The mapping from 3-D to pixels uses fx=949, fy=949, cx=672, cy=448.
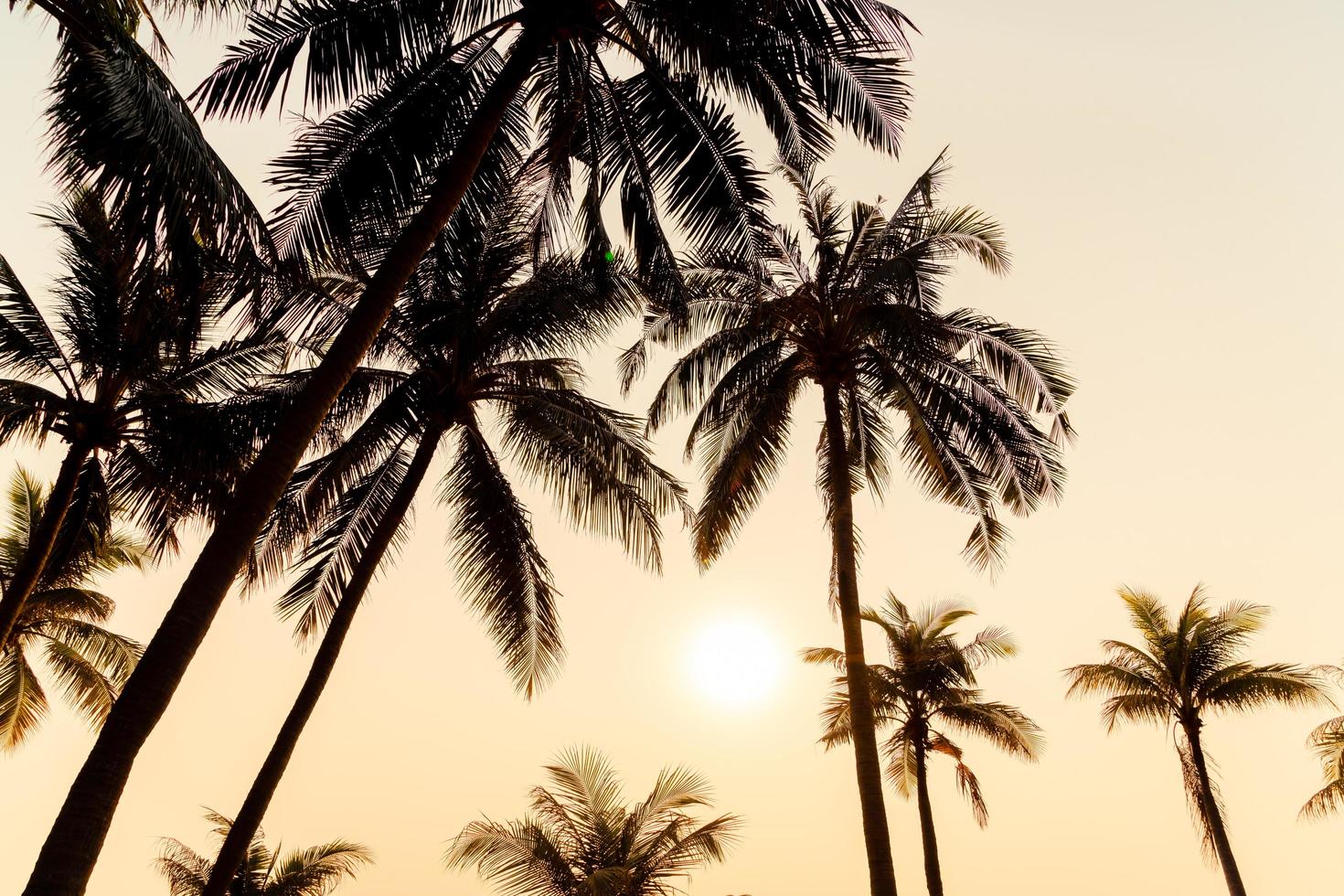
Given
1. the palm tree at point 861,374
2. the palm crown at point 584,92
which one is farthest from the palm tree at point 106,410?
the palm tree at point 861,374

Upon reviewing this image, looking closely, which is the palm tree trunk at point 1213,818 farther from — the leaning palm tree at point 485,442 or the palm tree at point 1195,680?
the leaning palm tree at point 485,442

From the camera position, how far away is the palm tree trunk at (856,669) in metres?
11.1

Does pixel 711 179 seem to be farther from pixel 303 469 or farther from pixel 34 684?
pixel 34 684

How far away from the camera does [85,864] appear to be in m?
4.92

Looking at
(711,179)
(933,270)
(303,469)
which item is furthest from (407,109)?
(933,270)

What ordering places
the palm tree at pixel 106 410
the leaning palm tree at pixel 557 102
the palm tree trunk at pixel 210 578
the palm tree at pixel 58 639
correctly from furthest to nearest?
the palm tree at pixel 58 639, the palm tree at pixel 106 410, the leaning palm tree at pixel 557 102, the palm tree trunk at pixel 210 578

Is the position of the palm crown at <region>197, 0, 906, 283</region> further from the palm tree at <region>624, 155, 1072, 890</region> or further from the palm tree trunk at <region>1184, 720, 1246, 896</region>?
the palm tree trunk at <region>1184, 720, 1246, 896</region>

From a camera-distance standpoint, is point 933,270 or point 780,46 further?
point 933,270

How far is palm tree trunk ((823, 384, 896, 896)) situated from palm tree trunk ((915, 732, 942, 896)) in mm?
9777

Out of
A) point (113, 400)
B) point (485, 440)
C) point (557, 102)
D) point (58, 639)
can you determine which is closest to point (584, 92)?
point (557, 102)

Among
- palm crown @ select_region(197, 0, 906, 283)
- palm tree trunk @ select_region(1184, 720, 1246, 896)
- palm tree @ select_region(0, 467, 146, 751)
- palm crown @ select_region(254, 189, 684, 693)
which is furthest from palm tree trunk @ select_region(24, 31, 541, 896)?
palm tree trunk @ select_region(1184, 720, 1246, 896)

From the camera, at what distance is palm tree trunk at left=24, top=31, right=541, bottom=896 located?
16.1 feet

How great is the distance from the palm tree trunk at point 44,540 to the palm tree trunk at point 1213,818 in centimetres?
2102

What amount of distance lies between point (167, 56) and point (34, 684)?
49.8 ft
